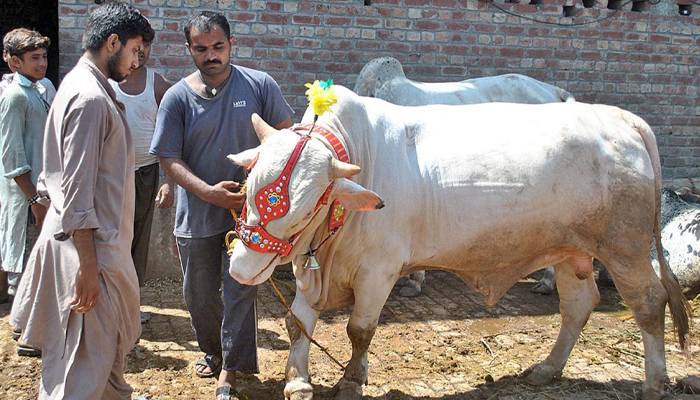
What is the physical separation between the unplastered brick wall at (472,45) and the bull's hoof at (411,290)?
1.81 meters

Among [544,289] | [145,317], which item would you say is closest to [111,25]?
[145,317]

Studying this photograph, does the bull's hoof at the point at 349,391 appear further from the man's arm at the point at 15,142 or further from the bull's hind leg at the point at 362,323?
the man's arm at the point at 15,142

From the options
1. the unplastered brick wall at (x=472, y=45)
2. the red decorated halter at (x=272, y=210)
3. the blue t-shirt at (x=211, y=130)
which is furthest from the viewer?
the unplastered brick wall at (x=472, y=45)

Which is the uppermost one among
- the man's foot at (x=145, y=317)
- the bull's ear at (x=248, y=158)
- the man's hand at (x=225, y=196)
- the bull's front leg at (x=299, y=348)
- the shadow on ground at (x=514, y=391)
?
the bull's ear at (x=248, y=158)

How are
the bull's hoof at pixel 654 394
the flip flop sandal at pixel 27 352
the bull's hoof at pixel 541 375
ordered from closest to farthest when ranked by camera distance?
the bull's hoof at pixel 654 394 → the bull's hoof at pixel 541 375 → the flip flop sandal at pixel 27 352

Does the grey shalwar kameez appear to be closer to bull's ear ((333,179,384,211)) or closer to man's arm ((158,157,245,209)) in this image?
man's arm ((158,157,245,209))

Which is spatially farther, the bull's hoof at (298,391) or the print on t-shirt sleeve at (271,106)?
the print on t-shirt sleeve at (271,106)

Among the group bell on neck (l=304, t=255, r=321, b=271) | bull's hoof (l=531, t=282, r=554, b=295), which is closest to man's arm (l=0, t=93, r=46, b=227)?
bell on neck (l=304, t=255, r=321, b=271)

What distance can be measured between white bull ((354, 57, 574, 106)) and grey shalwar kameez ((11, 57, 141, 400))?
10.8 feet

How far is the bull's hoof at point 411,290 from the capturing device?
588 cm

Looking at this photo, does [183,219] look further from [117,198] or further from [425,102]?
[425,102]

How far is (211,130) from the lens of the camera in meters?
3.76

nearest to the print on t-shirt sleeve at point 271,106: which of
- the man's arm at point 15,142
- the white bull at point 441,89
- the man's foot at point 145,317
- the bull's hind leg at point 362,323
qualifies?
the bull's hind leg at point 362,323

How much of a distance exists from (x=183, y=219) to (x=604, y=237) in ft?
7.21
